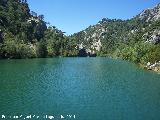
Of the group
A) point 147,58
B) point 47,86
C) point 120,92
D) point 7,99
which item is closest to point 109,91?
point 120,92

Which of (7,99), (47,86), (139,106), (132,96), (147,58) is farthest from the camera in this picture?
(147,58)

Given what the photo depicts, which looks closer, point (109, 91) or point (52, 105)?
point (52, 105)

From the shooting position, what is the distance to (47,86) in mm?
85125

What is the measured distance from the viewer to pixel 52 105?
6006 cm

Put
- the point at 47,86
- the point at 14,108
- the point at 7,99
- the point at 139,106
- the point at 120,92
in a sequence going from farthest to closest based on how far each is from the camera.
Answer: the point at 47,86, the point at 120,92, the point at 7,99, the point at 139,106, the point at 14,108

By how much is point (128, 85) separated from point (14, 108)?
3978 cm

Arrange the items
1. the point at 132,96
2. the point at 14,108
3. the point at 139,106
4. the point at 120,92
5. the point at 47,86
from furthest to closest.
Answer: the point at 47,86 → the point at 120,92 → the point at 132,96 → the point at 139,106 → the point at 14,108

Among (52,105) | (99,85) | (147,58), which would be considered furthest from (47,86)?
(147,58)

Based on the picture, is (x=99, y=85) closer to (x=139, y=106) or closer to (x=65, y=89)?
(x=65, y=89)

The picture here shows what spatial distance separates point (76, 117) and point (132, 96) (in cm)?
2267

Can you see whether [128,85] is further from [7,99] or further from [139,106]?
[7,99]

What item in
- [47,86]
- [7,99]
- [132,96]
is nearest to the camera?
[7,99]

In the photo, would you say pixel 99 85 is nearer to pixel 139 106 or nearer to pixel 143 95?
pixel 143 95

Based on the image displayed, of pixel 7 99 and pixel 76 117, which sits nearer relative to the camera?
pixel 76 117
